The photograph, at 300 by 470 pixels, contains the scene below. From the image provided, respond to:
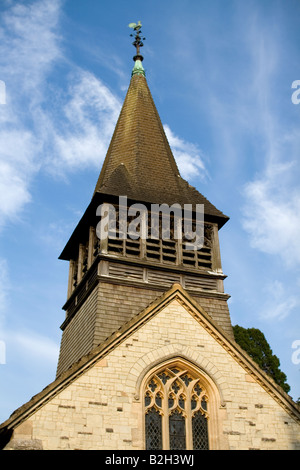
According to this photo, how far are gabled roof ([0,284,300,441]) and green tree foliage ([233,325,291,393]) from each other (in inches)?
514

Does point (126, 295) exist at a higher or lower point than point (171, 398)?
higher

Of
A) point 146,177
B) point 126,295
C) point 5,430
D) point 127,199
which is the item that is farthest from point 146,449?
point 146,177

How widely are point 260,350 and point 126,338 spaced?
15508mm

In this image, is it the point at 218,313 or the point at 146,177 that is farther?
the point at 146,177

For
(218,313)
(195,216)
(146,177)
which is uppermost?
(146,177)

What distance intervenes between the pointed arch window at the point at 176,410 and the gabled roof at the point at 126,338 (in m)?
1.15

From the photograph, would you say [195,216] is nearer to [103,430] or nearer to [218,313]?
[218,313]

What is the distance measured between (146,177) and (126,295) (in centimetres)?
510

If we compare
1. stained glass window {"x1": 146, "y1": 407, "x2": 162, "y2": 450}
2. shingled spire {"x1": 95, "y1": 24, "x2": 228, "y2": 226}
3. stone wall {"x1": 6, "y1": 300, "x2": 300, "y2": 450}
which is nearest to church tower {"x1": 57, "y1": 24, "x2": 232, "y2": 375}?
shingled spire {"x1": 95, "y1": 24, "x2": 228, "y2": 226}

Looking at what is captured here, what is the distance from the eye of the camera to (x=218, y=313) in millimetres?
17859

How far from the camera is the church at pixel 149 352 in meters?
12.3

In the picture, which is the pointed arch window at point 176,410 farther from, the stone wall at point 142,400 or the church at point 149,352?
the stone wall at point 142,400

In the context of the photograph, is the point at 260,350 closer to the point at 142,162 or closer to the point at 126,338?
the point at 142,162

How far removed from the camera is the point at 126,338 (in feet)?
44.8
